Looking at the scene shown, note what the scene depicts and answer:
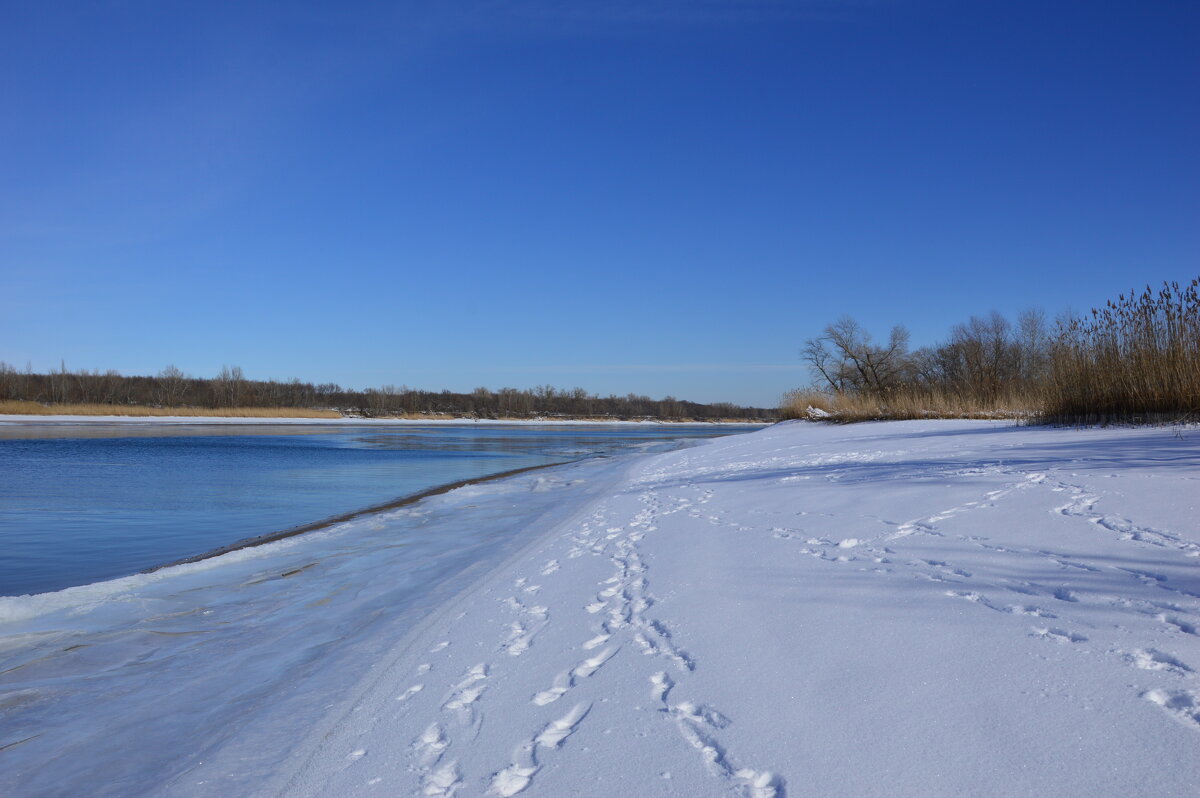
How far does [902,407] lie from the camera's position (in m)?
21.0

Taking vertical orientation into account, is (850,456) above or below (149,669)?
above

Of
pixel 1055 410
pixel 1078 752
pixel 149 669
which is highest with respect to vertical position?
pixel 1055 410

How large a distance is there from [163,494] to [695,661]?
1227 centimetres

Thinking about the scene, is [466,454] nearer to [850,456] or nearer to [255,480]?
[255,480]

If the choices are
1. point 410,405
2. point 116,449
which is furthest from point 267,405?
point 116,449

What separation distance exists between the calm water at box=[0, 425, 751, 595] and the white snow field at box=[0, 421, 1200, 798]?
5.71ft

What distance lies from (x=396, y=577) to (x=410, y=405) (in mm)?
95251

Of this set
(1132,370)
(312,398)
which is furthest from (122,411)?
(1132,370)

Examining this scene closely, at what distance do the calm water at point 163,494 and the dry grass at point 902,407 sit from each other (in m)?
9.43

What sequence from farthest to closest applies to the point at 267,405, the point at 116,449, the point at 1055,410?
the point at 267,405 → the point at 116,449 → the point at 1055,410

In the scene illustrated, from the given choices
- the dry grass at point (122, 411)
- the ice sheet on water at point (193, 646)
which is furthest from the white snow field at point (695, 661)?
the dry grass at point (122, 411)

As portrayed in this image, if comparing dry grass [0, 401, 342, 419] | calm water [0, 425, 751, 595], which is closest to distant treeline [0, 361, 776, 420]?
dry grass [0, 401, 342, 419]

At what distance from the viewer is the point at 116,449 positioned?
2211 centimetres

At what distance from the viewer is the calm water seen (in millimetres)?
7152
